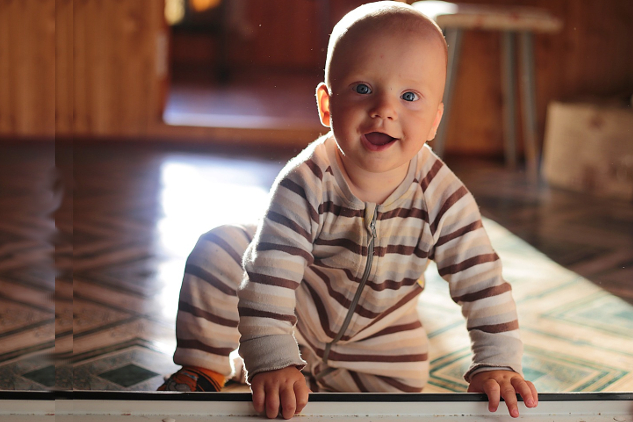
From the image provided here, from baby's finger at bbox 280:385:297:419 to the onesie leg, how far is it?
0.19 metres

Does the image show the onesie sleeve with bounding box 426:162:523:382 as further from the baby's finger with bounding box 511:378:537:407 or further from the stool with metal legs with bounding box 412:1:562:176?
the stool with metal legs with bounding box 412:1:562:176

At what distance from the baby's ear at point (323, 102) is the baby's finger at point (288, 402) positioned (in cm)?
23

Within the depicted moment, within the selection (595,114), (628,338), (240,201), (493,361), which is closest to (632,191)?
(595,114)

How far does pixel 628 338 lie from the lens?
955 millimetres

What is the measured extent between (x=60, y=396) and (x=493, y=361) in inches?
13.9

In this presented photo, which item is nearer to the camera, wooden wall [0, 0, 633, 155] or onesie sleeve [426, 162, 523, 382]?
onesie sleeve [426, 162, 523, 382]

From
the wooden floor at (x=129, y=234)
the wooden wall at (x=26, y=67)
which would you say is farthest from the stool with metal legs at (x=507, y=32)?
the wooden wall at (x=26, y=67)

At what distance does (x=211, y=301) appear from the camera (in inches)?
28.9

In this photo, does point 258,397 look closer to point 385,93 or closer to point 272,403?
point 272,403

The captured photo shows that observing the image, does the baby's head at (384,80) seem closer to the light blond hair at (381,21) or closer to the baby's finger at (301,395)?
the light blond hair at (381,21)

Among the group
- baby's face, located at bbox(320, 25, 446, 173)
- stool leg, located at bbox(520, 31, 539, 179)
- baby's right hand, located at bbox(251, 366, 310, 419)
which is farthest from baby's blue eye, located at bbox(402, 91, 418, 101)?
stool leg, located at bbox(520, 31, 539, 179)

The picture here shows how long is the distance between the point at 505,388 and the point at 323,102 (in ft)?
0.92

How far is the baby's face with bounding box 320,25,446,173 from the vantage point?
57 cm

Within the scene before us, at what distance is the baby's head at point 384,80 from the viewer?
1.86ft
